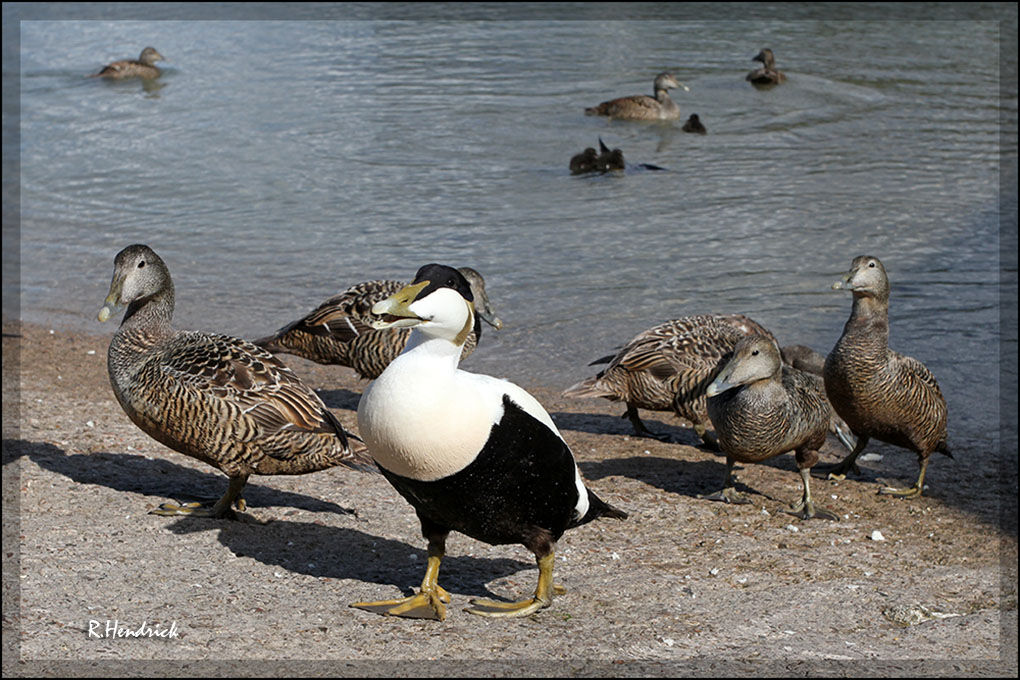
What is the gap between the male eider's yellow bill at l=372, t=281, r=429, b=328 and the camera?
4.07 metres

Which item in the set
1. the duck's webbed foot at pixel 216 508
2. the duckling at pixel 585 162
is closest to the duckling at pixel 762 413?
the duck's webbed foot at pixel 216 508

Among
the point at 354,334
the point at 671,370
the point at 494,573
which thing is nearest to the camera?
the point at 494,573

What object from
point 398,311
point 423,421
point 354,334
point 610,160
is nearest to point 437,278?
point 398,311

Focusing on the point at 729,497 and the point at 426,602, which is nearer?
the point at 426,602

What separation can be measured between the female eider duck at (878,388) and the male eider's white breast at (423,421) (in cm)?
315

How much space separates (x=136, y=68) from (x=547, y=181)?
983cm

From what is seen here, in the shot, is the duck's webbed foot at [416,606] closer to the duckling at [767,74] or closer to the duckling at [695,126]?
the duckling at [695,126]

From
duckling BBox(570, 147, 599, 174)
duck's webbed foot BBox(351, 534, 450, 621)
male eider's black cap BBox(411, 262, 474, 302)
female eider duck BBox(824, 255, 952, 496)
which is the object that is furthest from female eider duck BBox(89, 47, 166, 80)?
male eider's black cap BBox(411, 262, 474, 302)

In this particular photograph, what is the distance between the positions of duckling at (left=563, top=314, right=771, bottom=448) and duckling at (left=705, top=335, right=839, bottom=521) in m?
0.74

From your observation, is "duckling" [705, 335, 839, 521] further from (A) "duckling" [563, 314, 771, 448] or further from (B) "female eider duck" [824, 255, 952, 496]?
(A) "duckling" [563, 314, 771, 448]

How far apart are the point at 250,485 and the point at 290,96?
13.4 meters

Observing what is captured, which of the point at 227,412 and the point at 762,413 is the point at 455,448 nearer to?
the point at 227,412

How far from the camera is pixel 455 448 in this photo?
13.7ft

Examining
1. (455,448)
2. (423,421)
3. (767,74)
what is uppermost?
(767,74)
